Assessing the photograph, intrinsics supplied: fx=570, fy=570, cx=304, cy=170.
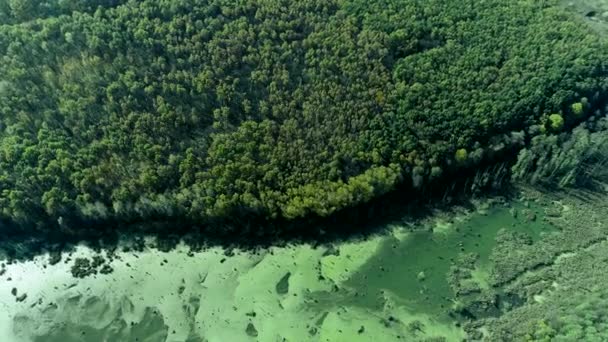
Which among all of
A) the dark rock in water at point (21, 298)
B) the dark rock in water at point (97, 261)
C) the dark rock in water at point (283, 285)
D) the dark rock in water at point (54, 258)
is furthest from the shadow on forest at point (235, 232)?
the dark rock in water at point (21, 298)

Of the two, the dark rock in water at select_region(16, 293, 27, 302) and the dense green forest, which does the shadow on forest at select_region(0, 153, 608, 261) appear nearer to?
the dense green forest

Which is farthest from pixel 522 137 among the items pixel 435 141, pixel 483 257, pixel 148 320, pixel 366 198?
pixel 148 320

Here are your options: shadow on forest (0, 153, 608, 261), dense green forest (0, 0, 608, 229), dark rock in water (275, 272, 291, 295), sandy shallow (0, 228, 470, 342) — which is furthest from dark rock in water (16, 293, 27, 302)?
dark rock in water (275, 272, 291, 295)

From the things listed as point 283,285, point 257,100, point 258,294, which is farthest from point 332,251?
point 257,100

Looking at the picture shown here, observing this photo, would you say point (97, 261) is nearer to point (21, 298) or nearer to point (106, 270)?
point (106, 270)

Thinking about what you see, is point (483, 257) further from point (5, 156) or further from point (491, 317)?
point (5, 156)
